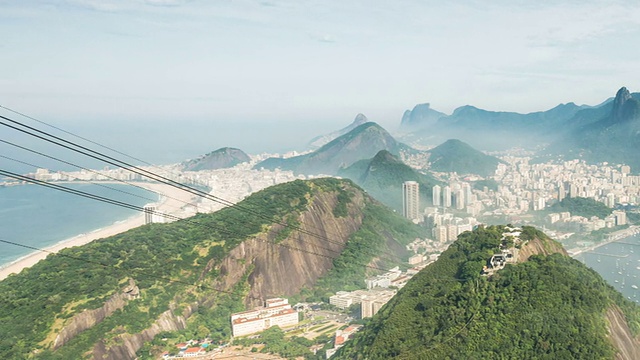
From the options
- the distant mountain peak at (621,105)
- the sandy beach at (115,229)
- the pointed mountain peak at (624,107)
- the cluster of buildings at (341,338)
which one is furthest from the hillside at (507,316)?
the distant mountain peak at (621,105)

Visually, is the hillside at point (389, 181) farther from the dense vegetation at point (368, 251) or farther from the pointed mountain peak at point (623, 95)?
the pointed mountain peak at point (623, 95)

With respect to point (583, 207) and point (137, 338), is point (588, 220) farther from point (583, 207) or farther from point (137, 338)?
point (137, 338)

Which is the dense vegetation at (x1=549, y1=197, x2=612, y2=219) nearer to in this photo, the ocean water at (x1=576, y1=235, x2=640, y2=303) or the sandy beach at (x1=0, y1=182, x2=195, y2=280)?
the ocean water at (x1=576, y1=235, x2=640, y2=303)

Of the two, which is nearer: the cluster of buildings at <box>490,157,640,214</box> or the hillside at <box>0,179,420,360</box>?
the hillside at <box>0,179,420,360</box>

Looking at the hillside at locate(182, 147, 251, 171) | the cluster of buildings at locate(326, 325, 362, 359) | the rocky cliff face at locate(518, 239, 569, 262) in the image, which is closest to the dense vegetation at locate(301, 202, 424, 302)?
the cluster of buildings at locate(326, 325, 362, 359)

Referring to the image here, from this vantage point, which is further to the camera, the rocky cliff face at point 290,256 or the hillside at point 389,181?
the hillside at point 389,181

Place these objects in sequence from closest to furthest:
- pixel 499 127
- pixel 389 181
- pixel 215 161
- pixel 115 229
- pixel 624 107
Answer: pixel 115 229
pixel 389 181
pixel 624 107
pixel 215 161
pixel 499 127

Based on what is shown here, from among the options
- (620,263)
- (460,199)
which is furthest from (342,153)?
(620,263)
